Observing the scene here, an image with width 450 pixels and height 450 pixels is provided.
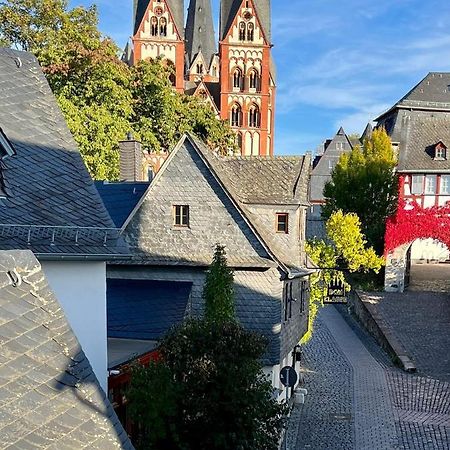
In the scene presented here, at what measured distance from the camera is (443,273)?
35.0 m

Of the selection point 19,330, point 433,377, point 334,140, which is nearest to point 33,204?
point 19,330

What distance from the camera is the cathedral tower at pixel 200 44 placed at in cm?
7069

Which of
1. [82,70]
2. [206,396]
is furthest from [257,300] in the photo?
[82,70]

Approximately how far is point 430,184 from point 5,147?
35.9m

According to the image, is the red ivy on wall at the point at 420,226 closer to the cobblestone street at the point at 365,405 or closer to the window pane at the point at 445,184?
the cobblestone street at the point at 365,405

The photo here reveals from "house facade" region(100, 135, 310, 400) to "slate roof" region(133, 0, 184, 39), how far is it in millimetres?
44718

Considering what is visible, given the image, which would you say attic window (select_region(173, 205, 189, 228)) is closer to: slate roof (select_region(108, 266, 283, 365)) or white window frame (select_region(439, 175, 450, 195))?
slate roof (select_region(108, 266, 283, 365))

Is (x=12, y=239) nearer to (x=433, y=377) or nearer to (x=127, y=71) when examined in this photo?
(x=433, y=377)

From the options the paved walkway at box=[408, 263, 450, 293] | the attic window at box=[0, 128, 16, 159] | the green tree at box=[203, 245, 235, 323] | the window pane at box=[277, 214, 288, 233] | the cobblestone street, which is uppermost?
the attic window at box=[0, 128, 16, 159]

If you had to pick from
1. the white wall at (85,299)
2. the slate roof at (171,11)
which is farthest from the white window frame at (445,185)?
the white wall at (85,299)

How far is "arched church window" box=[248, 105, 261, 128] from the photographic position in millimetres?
57531

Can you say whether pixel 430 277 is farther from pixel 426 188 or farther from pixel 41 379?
pixel 41 379

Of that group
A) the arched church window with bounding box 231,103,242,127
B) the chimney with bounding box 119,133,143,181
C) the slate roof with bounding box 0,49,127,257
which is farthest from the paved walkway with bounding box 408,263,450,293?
the arched church window with bounding box 231,103,242,127

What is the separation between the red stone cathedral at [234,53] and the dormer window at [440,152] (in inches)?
819
